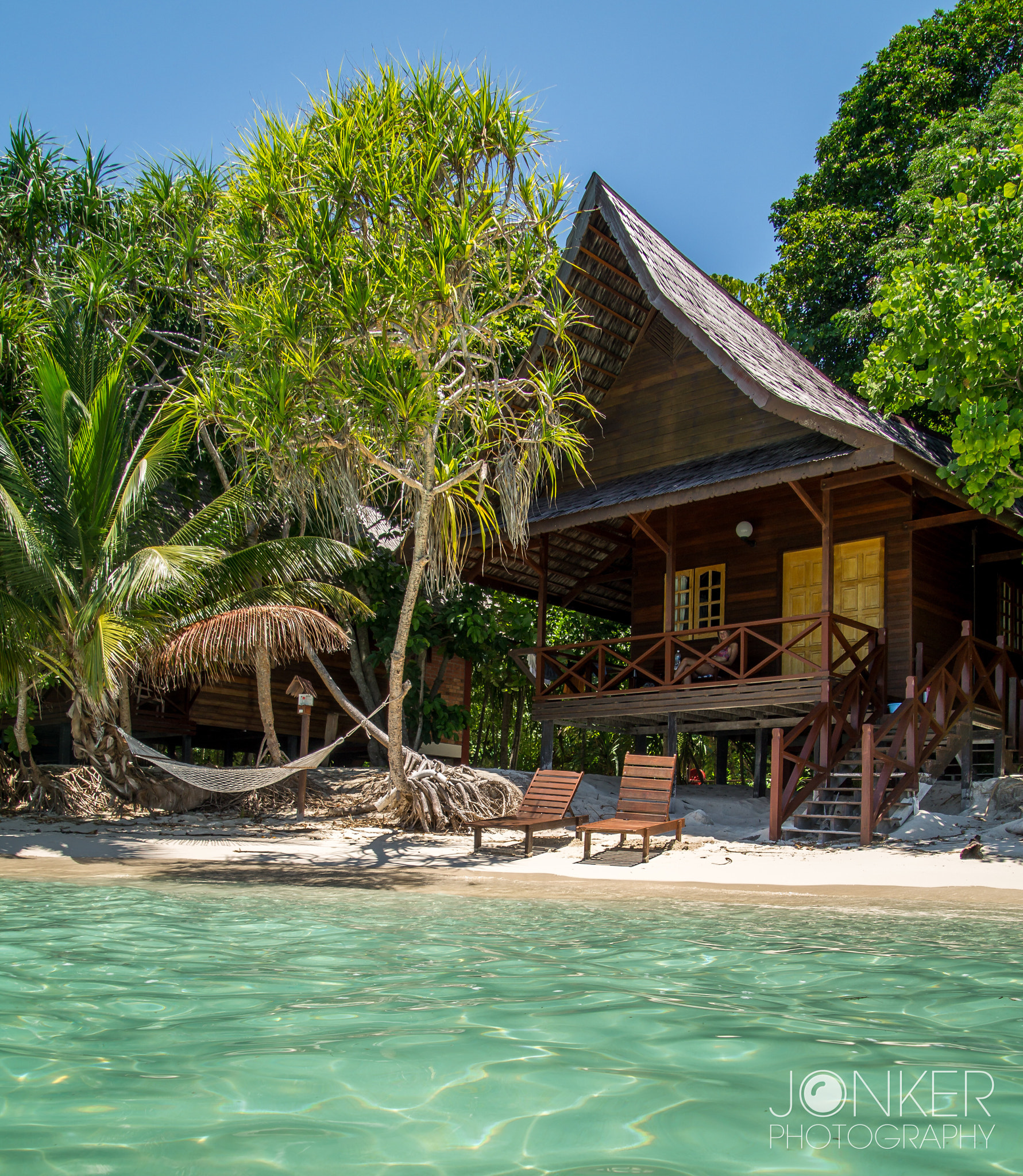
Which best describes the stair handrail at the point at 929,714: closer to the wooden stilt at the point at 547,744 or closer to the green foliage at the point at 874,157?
the wooden stilt at the point at 547,744

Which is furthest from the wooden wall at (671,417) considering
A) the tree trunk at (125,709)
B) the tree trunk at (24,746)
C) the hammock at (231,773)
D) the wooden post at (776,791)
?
the tree trunk at (24,746)

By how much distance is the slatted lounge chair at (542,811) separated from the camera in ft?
34.0

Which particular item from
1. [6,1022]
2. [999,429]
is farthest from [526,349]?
[6,1022]

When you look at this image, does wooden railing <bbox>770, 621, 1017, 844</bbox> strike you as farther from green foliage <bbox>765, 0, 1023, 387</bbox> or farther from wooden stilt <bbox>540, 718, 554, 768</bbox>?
green foliage <bbox>765, 0, 1023, 387</bbox>

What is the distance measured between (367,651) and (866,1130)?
49.5ft

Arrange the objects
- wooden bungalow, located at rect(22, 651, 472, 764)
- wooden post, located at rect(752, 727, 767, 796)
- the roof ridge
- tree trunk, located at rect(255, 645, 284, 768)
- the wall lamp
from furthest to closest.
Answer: wooden bungalow, located at rect(22, 651, 472, 764) → the wall lamp → wooden post, located at rect(752, 727, 767, 796) → tree trunk, located at rect(255, 645, 284, 768) → the roof ridge

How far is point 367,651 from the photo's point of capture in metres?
17.4

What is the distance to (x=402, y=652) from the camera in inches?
451

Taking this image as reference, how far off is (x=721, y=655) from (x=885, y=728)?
3.49 m

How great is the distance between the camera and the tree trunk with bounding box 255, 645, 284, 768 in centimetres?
1327

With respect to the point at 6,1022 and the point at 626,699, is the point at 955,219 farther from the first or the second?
the point at 6,1022

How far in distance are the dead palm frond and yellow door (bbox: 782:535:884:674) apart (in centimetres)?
606

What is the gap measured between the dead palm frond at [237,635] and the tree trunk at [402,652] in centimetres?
102

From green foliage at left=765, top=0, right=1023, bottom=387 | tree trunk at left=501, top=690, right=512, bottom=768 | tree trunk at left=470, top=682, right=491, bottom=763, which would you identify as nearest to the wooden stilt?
tree trunk at left=470, top=682, right=491, bottom=763
